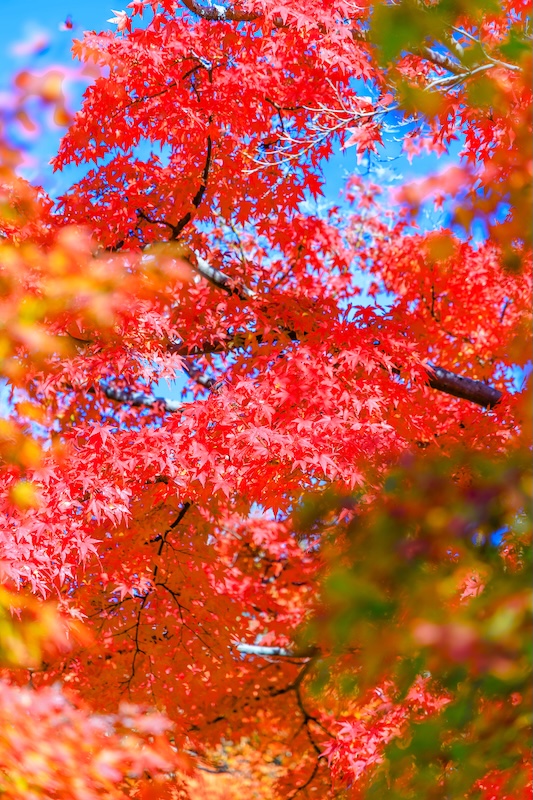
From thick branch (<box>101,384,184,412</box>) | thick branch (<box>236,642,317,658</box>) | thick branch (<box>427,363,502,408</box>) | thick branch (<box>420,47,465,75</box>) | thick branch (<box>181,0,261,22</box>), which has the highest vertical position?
thick branch (<box>181,0,261,22</box>)

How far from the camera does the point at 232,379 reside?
15.5 ft

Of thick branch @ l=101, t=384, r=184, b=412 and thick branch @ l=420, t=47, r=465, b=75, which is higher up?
thick branch @ l=420, t=47, r=465, b=75

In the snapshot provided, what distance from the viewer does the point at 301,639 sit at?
1968 mm

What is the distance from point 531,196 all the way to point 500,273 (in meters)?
4.18

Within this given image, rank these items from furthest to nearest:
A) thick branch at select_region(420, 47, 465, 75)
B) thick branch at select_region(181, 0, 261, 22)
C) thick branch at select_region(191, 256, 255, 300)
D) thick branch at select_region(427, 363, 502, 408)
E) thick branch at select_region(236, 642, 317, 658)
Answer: thick branch at select_region(236, 642, 317, 658), thick branch at select_region(191, 256, 255, 300), thick branch at select_region(427, 363, 502, 408), thick branch at select_region(181, 0, 261, 22), thick branch at select_region(420, 47, 465, 75)

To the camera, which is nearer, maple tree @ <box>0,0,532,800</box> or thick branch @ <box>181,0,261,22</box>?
maple tree @ <box>0,0,532,800</box>

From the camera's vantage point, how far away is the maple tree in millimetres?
2967

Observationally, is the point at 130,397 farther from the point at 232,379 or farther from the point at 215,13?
the point at 215,13

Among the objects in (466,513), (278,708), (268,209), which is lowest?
(466,513)

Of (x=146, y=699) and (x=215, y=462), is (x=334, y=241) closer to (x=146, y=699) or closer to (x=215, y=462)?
(x=215, y=462)

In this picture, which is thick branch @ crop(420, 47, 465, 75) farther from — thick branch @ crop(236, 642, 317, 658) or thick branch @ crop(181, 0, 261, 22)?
thick branch @ crop(236, 642, 317, 658)

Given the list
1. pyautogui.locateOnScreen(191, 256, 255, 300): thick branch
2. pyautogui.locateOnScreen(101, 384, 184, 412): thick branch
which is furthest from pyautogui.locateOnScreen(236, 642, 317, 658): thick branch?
pyautogui.locateOnScreen(191, 256, 255, 300): thick branch

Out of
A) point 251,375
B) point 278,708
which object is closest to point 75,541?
point 251,375

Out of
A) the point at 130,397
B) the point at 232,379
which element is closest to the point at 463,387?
Answer: the point at 232,379
